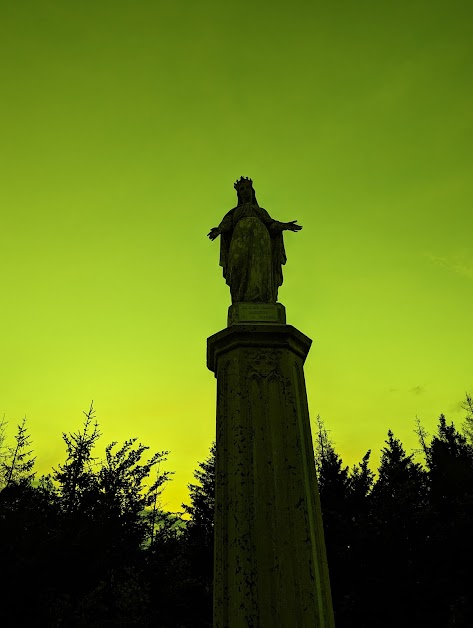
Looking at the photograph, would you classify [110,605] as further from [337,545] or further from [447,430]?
[447,430]

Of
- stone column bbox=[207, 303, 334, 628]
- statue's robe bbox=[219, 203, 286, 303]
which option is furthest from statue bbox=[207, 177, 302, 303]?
stone column bbox=[207, 303, 334, 628]

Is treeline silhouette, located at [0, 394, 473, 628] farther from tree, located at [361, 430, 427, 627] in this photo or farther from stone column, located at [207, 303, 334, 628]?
stone column, located at [207, 303, 334, 628]

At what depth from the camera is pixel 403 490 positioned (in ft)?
71.3

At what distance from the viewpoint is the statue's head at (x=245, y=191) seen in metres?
7.13

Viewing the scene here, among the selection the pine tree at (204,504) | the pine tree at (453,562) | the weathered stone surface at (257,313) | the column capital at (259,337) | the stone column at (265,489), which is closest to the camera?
the stone column at (265,489)

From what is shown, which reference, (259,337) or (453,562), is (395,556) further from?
(259,337)

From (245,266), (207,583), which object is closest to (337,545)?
(207,583)

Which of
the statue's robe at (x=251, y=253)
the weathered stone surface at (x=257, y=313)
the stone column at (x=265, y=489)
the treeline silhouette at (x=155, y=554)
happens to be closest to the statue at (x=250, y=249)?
the statue's robe at (x=251, y=253)

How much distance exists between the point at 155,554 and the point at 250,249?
14595 millimetres

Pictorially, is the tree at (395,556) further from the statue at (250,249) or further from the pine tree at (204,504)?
the statue at (250,249)

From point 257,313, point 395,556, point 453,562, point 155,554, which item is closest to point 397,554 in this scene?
point 395,556

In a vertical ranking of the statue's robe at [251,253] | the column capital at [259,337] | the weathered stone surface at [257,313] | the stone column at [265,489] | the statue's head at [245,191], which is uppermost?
the statue's head at [245,191]

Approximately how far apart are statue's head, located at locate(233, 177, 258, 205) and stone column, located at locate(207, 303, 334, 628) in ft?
7.78

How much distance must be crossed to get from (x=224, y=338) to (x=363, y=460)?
28.5 meters
